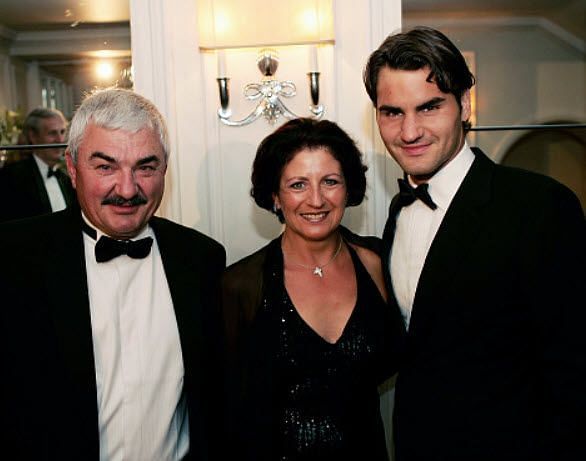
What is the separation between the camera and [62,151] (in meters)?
3.04

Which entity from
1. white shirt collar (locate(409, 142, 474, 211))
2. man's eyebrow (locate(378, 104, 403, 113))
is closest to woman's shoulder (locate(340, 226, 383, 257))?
white shirt collar (locate(409, 142, 474, 211))

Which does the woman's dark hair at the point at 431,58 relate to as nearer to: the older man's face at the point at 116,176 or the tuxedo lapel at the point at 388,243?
the tuxedo lapel at the point at 388,243

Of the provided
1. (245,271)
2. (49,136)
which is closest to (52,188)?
(49,136)

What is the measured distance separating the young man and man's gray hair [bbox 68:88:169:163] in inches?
29.6

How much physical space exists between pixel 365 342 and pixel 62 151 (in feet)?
5.59

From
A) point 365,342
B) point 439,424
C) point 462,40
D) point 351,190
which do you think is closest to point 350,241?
point 351,190

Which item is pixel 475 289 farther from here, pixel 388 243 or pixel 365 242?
pixel 365 242

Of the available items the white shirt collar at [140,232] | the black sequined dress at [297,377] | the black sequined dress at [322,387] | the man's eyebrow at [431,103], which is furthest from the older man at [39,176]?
the man's eyebrow at [431,103]

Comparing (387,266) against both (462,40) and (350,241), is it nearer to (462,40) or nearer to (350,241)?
(350,241)

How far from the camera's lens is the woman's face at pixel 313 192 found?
233 cm

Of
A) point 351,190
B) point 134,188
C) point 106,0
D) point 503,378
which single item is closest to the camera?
point 503,378

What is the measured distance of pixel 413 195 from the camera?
2.14 meters

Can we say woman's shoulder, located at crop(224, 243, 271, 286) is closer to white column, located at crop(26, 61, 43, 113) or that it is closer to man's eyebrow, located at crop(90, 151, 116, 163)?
man's eyebrow, located at crop(90, 151, 116, 163)

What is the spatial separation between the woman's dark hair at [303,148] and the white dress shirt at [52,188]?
109cm
